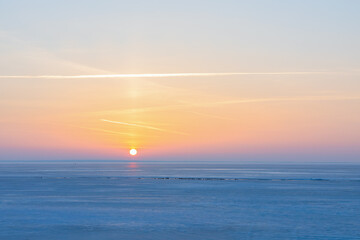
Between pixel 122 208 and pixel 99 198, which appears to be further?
pixel 99 198

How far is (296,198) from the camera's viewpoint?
161 feet

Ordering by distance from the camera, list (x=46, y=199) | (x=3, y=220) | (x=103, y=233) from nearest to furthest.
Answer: (x=103, y=233) → (x=3, y=220) → (x=46, y=199)

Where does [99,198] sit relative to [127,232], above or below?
above

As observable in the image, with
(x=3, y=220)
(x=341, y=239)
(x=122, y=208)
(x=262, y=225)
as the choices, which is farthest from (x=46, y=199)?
(x=341, y=239)

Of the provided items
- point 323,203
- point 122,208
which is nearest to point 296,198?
point 323,203

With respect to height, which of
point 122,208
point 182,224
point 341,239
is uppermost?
point 122,208

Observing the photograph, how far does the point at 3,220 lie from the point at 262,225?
52.1 feet

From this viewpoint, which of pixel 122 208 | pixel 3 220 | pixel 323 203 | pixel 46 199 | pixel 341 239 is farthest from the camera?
pixel 46 199

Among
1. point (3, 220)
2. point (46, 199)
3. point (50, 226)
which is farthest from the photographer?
point (46, 199)

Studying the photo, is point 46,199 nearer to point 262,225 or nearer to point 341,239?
point 262,225

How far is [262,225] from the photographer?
102ft

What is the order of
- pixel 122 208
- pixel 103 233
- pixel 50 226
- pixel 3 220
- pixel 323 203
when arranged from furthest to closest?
pixel 323 203 < pixel 122 208 < pixel 3 220 < pixel 50 226 < pixel 103 233

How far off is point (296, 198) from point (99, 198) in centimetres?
1821

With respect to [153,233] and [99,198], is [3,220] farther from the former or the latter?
[99,198]
